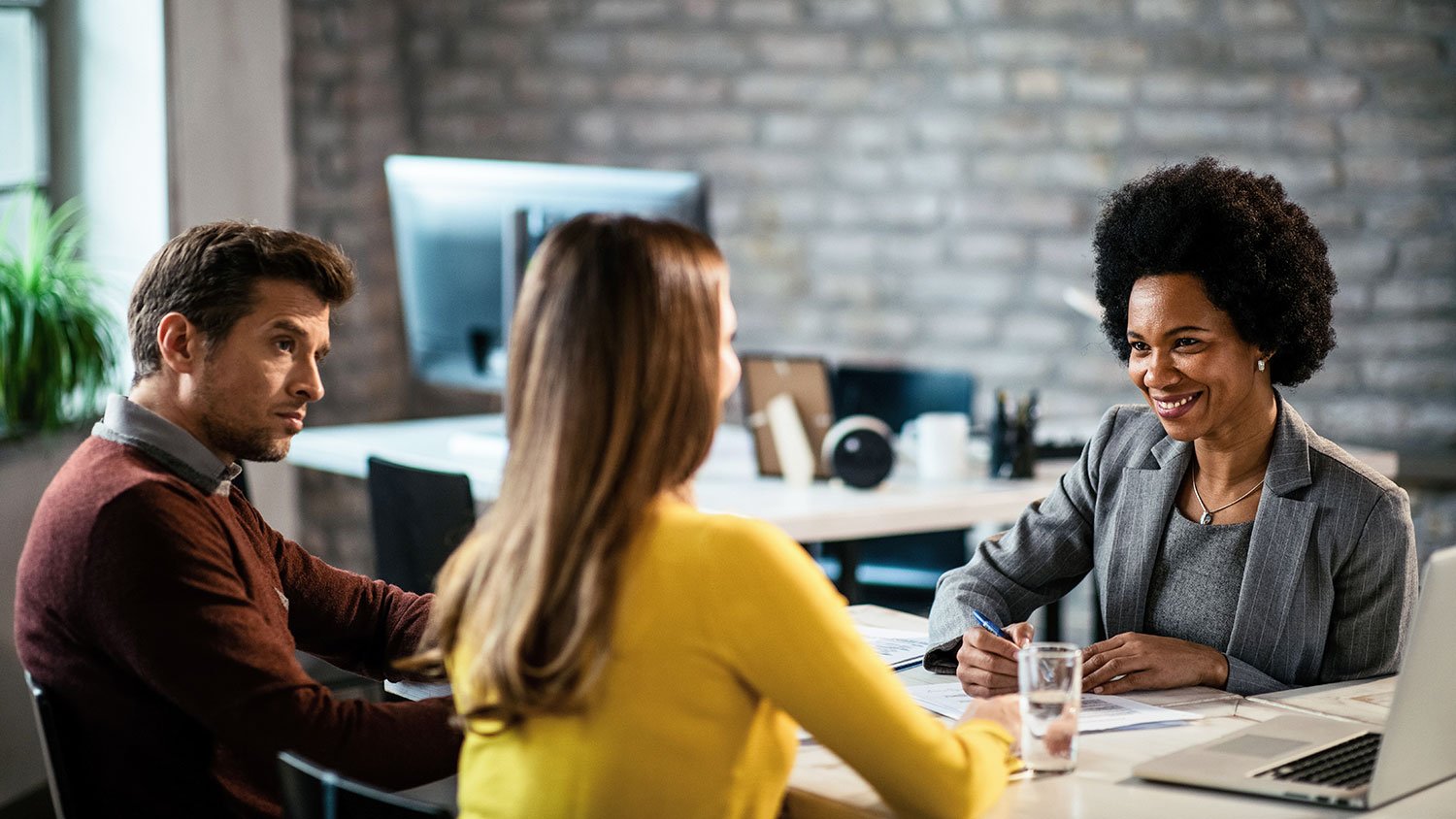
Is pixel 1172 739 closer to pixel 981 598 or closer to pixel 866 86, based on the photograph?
pixel 981 598

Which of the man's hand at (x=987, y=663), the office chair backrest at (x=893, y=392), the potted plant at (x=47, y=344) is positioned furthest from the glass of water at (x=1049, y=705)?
the potted plant at (x=47, y=344)

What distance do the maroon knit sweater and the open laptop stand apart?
755mm

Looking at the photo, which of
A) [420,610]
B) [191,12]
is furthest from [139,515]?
[191,12]

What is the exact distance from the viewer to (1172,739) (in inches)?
67.4

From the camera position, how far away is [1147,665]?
1.90 metres

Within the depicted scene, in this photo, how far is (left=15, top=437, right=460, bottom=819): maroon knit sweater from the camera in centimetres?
156

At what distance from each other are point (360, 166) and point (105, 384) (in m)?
1.31

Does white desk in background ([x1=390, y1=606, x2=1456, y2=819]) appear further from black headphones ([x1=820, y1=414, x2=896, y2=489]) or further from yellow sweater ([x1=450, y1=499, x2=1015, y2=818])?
black headphones ([x1=820, y1=414, x2=896, y2=489])

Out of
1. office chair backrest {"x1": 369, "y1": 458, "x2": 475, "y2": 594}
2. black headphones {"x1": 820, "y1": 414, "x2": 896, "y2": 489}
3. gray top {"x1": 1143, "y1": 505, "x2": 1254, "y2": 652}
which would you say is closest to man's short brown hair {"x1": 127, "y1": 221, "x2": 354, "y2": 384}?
office chair backrest {"x1": 369, "y1": 458, "x2": 475, "y2": 594}

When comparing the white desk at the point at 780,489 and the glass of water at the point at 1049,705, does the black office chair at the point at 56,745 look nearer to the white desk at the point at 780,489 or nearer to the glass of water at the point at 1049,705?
the glass of water at the point at 1049,705

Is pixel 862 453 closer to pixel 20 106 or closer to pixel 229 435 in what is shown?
pixel 229 435

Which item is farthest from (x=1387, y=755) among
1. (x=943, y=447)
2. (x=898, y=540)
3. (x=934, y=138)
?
(x=934, y=138)

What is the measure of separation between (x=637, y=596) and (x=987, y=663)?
2.17 ft

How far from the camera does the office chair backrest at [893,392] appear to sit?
3629 millimetres
